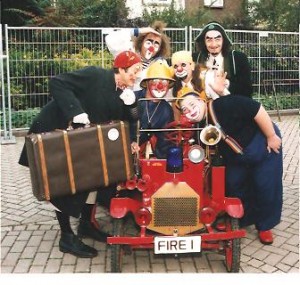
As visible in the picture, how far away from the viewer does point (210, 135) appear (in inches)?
143

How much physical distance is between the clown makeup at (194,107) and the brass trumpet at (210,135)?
0.21 m

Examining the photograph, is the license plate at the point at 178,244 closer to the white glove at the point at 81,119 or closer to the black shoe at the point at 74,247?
the black shoe at the point at 74,247

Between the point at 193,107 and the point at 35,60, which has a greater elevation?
the point at 35,60

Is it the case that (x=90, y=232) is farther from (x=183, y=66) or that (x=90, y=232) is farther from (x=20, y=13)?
(x=20, y=13)

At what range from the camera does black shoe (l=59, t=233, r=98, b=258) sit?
3967 mm

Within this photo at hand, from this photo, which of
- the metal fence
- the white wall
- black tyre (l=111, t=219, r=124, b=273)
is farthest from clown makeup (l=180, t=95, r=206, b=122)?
the white wall

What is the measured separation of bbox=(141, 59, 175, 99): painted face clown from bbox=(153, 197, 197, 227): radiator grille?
917 mm

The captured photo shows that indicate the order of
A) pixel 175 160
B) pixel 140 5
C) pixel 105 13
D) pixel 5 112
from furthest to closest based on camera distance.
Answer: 1. pixel 140 5
2. pixel 105 13
3. pixel 5 112
4. pixel 175 160

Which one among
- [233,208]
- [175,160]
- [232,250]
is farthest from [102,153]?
[232,250]

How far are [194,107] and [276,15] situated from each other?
1407 cm

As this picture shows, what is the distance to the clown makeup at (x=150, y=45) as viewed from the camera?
490 cm

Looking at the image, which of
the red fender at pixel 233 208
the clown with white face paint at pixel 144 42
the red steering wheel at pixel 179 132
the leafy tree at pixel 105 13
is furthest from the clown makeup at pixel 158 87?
the leafy tree at pixel 105 13

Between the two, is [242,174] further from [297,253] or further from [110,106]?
[110,106]

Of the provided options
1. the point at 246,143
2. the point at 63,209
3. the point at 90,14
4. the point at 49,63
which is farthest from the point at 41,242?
the point at 90,14
